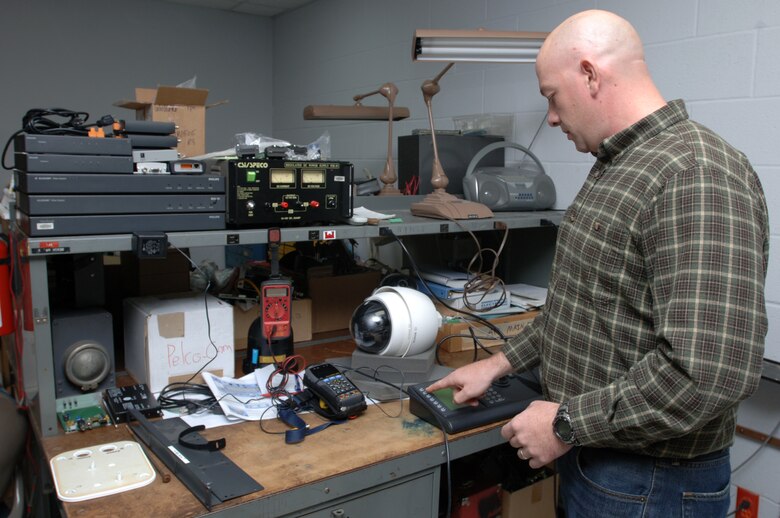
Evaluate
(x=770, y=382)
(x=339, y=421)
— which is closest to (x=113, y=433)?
(x=339, y=421)

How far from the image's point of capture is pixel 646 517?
1.05 meters

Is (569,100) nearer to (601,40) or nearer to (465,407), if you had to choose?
(601,40)

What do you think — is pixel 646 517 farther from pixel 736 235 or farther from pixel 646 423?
pixel 736 235

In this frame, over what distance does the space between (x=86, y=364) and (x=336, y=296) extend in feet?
2.89

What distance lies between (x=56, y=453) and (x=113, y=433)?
0.12 m

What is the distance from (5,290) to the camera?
1822 millimetres

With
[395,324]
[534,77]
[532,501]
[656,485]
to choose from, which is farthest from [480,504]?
[534,77]

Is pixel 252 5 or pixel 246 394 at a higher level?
pixel 252 5

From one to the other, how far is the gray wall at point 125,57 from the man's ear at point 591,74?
3937mm

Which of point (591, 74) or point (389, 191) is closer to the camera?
point (591, 74)

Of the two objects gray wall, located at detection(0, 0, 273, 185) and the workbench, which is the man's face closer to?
the workbench

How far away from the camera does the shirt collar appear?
102 cm

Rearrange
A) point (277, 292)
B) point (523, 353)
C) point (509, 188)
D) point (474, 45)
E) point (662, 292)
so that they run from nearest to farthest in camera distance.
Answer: point (662, 292), point (523, 353), point (277, 292), point (474, 45), point (509, 188)

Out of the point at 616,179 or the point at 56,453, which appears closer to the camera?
the point at 616,179
